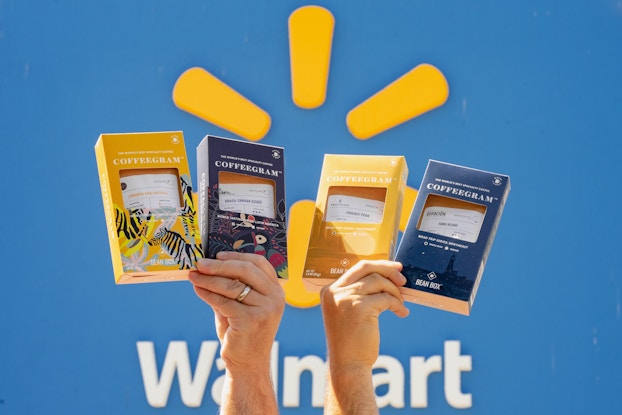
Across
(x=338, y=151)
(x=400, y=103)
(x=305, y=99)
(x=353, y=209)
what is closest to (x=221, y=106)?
(x=305, y=99)

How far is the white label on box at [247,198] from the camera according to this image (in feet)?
6.09

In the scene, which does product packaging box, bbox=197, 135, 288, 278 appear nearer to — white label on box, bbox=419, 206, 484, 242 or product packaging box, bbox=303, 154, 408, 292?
product packaging box, bbox=303, 154, 408, 292

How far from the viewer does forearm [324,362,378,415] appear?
192 centimetres

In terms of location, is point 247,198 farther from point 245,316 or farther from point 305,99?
point 305,99

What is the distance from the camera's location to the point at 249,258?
1830mm

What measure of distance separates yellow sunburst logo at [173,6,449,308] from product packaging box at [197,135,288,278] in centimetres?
148

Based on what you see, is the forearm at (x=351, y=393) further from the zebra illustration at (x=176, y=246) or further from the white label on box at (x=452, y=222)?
the zebra illustration at (x=176, y=246)

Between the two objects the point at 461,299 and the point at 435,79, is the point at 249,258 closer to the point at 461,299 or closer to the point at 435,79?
the point at 461,299

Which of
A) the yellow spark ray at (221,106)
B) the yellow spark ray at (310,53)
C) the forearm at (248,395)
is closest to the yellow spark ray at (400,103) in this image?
the yellow spark ray at (310,53)

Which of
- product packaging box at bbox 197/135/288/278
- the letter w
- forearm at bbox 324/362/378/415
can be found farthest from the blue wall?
product packaging box at bbox 197/135/288/278

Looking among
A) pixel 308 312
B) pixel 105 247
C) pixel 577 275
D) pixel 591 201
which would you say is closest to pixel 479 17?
pixel 591 201

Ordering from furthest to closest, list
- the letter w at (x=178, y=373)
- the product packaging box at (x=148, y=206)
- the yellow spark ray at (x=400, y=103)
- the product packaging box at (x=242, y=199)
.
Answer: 1. the yellow spark ray at (x=400, y=103)
2. the letter w at (x=178, y=373)
3. the product packaging box at (x=242, y=199)
4. the product packaging box at (x=148, y=206)

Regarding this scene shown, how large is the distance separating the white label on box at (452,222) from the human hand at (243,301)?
1.18 ft

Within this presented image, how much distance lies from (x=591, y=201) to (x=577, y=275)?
292 millimetres
